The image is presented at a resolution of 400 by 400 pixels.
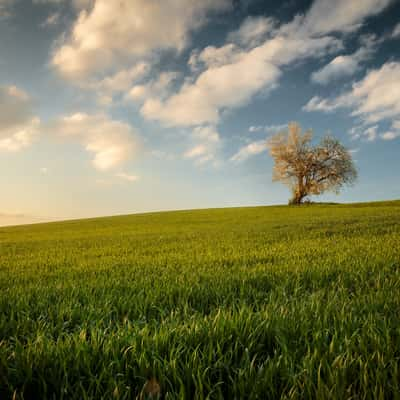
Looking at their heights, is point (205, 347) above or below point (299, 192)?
below

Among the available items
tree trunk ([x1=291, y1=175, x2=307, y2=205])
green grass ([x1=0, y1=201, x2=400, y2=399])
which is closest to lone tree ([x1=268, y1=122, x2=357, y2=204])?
tree trunk ([x1=291, y1=175, x2=307, y2=205])

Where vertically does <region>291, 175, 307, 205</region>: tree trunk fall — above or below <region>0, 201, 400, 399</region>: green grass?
above

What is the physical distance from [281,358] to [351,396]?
39 cm

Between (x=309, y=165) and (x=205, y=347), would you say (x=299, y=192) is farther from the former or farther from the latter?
(x=205, y=347)

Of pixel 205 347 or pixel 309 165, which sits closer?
pixel 205 347

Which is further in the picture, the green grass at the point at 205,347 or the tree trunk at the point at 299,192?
the tree trunk at the point at 299,192

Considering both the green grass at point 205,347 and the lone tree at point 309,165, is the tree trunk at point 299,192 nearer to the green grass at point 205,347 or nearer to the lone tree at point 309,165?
the lone tree at point 309,165

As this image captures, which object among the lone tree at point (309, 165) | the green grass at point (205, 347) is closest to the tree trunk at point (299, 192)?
the lone tree at point (309, 165)

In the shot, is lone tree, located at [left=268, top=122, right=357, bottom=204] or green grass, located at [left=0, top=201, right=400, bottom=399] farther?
lone tree, located at [left=268, top=122, right=357, bottom=204]

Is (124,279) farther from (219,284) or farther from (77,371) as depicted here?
(77,371)

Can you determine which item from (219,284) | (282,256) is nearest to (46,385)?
(219,284)

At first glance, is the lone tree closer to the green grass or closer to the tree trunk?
the tree trunk

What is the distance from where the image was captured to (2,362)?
5.33 ft

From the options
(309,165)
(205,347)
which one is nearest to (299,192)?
(309,165)
